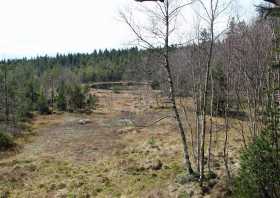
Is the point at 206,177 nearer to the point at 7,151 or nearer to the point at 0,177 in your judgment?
the point at 0,177

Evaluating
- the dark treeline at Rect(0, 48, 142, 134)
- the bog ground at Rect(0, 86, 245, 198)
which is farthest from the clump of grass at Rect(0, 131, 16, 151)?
the dark treeline at Rect(0, 48, 142, 134)

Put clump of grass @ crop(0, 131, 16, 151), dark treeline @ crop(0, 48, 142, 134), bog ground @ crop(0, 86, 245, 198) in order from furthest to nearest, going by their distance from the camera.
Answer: dark treeline @ crop(0, 48, 142, 134) < clump of grass @ crop(0, 131, 16, 151) < bog ground @ crop(0, 86, 245, 198)

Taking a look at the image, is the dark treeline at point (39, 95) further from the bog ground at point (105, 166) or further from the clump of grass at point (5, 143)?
the bog ground at point (105, 166)

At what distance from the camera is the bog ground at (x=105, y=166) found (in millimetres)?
17453

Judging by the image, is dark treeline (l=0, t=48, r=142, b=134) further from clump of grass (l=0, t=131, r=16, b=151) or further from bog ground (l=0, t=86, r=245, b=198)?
bog ground (l=0, t=86, r=245, b=198)

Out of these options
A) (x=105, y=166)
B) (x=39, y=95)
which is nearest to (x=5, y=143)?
(x=105, y=166)

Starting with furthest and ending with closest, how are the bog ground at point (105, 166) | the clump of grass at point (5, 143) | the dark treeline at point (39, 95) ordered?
the dark treeline at point (39, 95) < the clump of grass at point (5, 143) < the bog ground at point (105, 166)

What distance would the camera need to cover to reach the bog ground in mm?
17453

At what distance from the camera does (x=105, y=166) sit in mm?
23312

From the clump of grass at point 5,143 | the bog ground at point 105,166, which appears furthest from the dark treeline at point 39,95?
the bog ground at point 105,166

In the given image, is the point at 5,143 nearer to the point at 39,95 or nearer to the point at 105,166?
the point at 105,166

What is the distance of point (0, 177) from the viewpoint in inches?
824

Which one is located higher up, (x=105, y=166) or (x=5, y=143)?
(x=5, y=143)

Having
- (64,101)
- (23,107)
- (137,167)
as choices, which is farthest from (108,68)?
(137,167)
